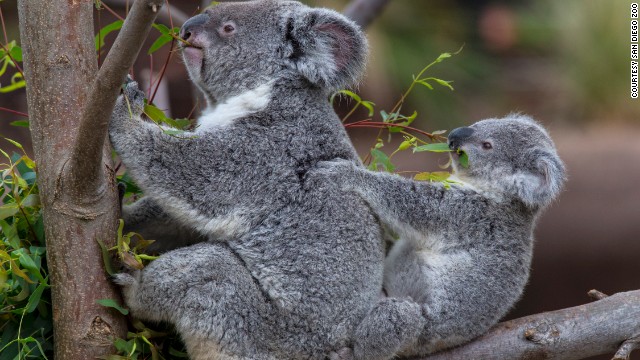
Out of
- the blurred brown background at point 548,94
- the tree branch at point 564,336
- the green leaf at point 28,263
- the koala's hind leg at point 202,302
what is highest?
the green leaf at point 28,263

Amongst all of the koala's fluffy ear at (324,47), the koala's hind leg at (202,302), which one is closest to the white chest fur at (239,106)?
the koala's fluffy ear at (324,47)

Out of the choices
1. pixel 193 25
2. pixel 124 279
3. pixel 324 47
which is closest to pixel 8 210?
pixel 124 279

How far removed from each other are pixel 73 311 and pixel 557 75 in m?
7.74

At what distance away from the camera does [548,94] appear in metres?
9.09

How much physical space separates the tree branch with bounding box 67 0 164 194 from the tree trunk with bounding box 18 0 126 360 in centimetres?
5

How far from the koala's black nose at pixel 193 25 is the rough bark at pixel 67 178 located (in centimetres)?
56

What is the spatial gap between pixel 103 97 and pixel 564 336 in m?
1.92

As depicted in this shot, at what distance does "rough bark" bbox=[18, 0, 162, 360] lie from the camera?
8.32 feet

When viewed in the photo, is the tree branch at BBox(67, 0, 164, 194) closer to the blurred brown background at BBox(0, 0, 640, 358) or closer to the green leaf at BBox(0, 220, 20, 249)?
the green leaf at BBox(0, 220, 20, 249)

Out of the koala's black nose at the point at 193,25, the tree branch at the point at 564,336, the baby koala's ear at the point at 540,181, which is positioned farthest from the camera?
the baby koala's ear at the point at 540,181

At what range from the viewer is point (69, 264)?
2.56 m

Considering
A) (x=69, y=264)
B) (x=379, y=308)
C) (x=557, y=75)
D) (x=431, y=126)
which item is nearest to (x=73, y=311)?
(x=69, y=264)

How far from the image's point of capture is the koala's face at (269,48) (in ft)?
10.3

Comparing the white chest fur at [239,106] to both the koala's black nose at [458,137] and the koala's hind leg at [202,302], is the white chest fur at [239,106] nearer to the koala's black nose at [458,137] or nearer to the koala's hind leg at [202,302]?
the koala's hind leg at [202,302]
